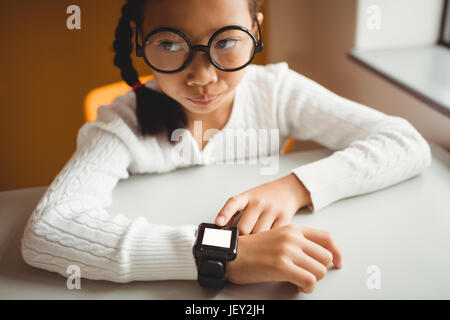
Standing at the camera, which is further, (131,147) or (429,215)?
(131,147)

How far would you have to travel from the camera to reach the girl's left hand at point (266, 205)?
685 millimetres

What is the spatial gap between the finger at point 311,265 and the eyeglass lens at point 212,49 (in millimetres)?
402

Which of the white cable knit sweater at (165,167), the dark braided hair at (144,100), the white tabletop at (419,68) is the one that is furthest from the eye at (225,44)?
the white tabletop at (419,68)

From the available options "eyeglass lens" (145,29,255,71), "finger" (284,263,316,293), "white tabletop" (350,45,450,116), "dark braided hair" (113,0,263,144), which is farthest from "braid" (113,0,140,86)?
"white tabletop" (350,45,450,116)

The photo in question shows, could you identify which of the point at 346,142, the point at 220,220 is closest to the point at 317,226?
the point at 220,220

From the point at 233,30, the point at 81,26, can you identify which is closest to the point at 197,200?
the point at 233,30

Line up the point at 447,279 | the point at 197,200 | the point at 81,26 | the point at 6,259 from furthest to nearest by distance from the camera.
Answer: the point at 81,26
the point at 197,200
the point at 6,259
the point at 447,279

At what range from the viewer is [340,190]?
761mm

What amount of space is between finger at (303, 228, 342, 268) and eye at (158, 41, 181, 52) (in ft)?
1.37

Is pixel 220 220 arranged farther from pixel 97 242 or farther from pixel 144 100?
pixel 144 100

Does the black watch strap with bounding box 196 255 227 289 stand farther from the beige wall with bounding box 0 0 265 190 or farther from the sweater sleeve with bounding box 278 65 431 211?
the beige wall with bounding box 0 0 265 190

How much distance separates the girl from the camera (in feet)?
2.00

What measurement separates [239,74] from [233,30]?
112 mm

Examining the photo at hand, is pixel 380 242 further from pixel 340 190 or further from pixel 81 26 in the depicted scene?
pixel 81 26
